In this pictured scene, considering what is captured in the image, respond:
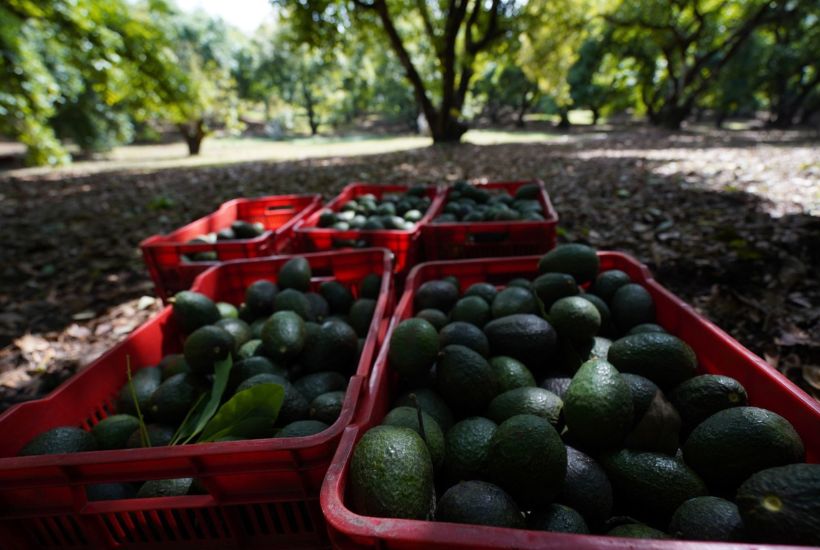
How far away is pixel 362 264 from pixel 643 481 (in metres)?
2.24

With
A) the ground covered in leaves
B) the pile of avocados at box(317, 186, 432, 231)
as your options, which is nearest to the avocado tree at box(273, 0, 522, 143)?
the ground covered in leaves

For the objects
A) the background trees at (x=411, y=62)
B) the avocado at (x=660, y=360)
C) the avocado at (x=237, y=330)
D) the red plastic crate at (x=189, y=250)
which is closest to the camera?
the avocado at (x=660, y=360)

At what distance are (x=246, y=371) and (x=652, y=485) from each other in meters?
1.83

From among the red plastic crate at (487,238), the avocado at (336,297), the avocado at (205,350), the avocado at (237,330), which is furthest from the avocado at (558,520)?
the red plastic crate at (487,238)

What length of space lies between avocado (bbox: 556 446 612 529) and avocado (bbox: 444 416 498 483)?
0.93ft

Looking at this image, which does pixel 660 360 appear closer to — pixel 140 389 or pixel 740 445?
pixel 740 445

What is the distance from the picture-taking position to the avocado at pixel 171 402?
1.96m

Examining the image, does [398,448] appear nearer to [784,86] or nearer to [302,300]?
[302,300]

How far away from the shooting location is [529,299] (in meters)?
2.37

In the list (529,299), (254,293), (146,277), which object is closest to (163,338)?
(254,293)

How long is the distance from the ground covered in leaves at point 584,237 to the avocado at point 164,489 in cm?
210

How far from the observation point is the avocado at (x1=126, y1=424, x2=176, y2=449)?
1820mm

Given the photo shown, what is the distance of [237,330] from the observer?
8.12ft

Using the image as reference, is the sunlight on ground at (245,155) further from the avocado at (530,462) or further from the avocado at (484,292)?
the avocado at (530,462)
